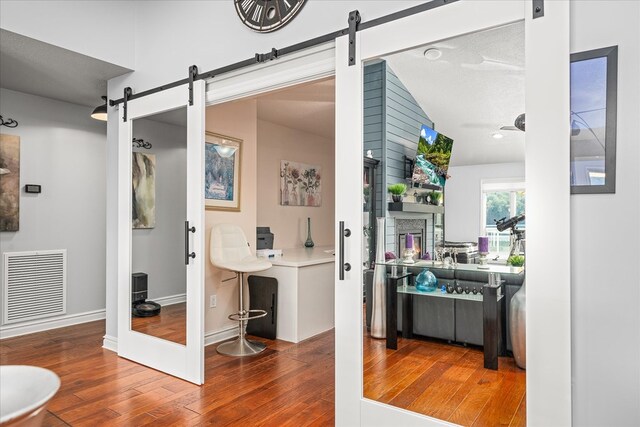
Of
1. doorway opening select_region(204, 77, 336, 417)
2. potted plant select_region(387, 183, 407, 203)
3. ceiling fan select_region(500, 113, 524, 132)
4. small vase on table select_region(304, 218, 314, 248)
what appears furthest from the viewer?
small vase on table select_region(304, 218, 314, 248)

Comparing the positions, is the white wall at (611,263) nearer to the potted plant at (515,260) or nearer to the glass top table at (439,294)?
the potted plant at (515,260)

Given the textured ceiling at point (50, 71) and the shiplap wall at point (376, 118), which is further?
the textured ceiling at point (50, 71)

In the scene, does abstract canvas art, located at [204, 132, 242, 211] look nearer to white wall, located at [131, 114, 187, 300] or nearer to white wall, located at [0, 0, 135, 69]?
white wall, located at [131, 114, 187, 300]

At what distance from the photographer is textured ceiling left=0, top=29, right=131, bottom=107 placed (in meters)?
3.12

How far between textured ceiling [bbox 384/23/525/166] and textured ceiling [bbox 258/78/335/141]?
173cm

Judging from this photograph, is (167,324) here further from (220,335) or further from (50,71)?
(50,71)

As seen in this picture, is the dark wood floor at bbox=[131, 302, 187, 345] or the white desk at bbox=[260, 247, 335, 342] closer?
the dark wood floor at bbox=[131, 302, 187, 345]

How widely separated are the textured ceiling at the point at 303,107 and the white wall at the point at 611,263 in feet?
7.63

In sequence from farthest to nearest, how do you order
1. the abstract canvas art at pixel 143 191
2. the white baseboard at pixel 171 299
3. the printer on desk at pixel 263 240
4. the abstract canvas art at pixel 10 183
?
the printer on desk at pixel 263 240, the abstract canvas art at pixel 10 183, the abstract canvas art at pixel 143 191, the white baseboard at pixel 171 299

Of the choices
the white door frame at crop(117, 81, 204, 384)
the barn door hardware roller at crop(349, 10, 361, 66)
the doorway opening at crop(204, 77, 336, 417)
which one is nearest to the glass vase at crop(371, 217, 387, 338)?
the doorway opening at crop(204, 77, 336, 417)

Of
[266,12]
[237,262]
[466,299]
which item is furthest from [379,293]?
[266,12]

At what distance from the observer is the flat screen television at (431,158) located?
79.0 inches

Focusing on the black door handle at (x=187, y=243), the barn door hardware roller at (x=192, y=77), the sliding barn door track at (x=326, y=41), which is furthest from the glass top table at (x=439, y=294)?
the barn door hardware roller at (x=192, y=77)

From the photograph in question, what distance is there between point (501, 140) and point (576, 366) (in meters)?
0.96
